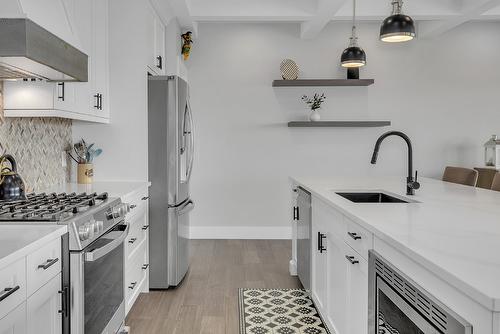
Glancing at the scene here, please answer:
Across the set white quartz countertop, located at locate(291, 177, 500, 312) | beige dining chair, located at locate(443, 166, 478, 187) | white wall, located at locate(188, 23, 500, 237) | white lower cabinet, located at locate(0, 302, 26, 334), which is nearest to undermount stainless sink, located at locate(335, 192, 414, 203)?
white quartz countertop, located at locate(291, 177, 500, 312)

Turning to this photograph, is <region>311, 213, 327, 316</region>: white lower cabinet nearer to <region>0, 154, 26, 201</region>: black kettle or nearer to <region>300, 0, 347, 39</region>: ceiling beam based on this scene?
<region>0, 154, 26, 201</region>: black kettle

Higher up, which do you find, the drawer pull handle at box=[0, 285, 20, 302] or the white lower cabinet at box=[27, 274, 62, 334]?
the drawer pull handle at box=[0, 285, 20, 302]

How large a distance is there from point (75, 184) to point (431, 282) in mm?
2774

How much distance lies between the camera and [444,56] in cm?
547

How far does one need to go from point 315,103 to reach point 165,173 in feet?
8.07

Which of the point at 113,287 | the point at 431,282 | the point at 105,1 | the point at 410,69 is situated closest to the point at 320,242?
the point at 113,287

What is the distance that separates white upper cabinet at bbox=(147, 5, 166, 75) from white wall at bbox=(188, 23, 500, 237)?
1034 mm

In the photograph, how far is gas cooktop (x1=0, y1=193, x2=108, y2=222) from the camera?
186 cm

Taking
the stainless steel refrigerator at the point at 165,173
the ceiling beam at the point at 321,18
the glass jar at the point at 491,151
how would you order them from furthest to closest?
the glass jar at the point at 491,151, the ceiling beam at the point at 321,18, the stainless steel refrigerator at the point at 165,173

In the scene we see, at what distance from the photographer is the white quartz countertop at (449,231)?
1.01 m

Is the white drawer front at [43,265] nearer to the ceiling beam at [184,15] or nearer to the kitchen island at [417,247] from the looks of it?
the kitchen island at [417,247]

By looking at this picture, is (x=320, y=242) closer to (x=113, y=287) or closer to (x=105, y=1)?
(x=113, y=287)

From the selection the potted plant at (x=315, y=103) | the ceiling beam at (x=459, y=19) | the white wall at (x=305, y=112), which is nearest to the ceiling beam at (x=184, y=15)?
the white wall at (x=305, y=112)

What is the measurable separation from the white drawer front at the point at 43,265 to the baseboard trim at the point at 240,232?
3.72 metres
